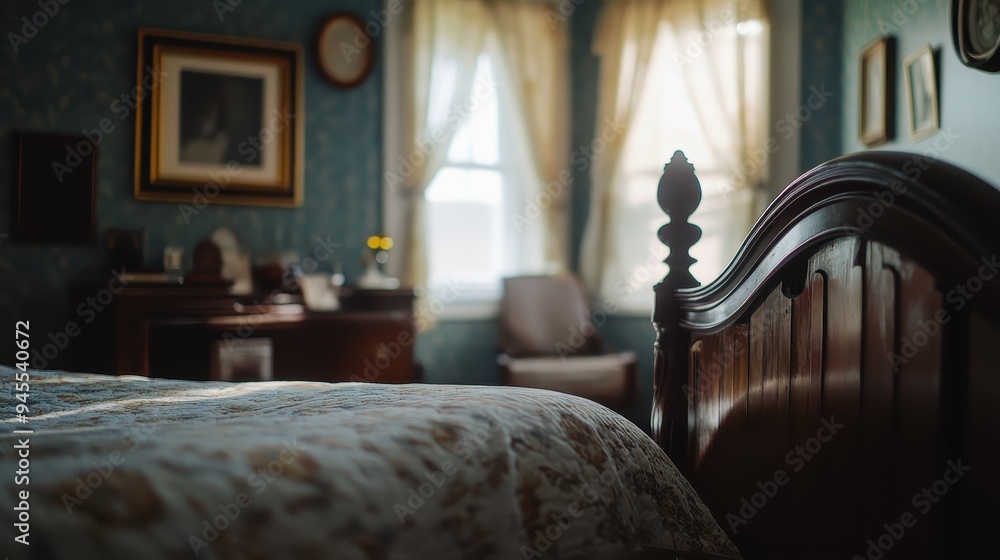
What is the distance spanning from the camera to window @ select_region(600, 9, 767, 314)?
397cm

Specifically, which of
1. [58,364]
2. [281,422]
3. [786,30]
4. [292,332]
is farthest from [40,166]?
[786,30]

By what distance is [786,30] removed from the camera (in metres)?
3.96

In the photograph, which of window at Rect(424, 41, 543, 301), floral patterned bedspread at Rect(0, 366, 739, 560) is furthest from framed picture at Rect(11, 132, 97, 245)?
floral patterned bedspread at Rect(0, 366, 739, 560)

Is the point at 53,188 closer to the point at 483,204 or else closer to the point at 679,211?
the point at 483,204

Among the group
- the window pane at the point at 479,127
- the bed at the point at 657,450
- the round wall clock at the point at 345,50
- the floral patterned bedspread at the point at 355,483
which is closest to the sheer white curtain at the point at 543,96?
the window pane at the point at 479,127

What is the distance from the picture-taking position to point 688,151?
4168 mm

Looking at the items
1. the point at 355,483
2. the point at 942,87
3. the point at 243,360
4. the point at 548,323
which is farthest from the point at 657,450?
the point at 548,323

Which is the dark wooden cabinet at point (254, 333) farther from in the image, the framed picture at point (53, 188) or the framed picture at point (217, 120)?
the framed picture at point (217, 120)

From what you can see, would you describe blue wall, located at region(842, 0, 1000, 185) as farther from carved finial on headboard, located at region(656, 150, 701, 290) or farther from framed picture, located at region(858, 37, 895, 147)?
carved finial on headboard, located at region(656, 150, 701, 290)

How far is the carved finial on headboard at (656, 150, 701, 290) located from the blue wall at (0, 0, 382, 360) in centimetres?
268

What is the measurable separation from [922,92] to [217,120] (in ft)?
11.3

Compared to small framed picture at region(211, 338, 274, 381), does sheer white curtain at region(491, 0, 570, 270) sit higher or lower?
higher

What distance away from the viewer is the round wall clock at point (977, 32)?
246cm

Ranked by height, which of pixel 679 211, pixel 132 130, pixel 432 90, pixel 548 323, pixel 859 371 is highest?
pixel 432 90
